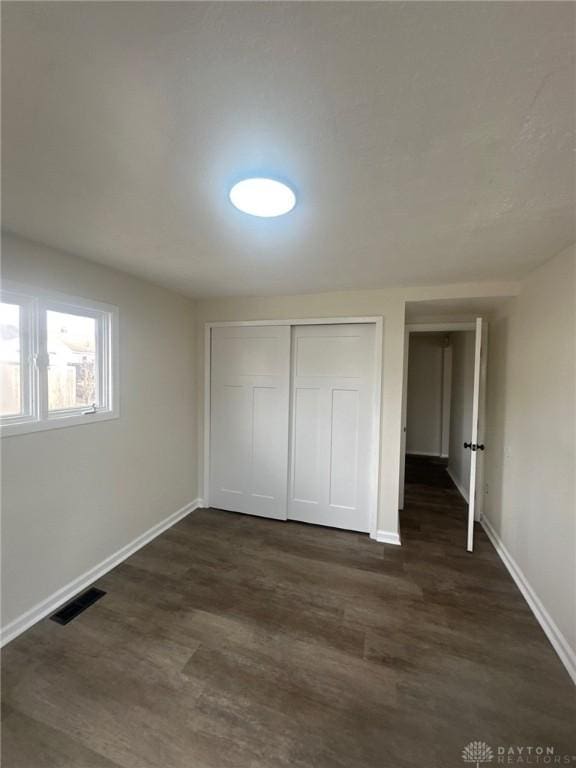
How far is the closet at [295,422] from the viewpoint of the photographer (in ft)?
9.60

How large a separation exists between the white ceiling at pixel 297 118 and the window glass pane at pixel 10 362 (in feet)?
1.60

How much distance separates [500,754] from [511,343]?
253 centimetres

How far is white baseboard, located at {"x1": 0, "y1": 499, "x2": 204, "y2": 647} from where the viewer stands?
1.75 meters

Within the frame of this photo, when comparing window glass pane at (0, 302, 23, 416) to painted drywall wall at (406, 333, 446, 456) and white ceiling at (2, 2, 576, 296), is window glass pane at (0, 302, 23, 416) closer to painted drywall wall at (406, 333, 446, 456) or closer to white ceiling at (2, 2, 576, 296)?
white ceiling at (2, 2, 576, 296)

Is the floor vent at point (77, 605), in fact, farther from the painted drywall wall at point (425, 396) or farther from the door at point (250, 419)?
the painted drywall wall at point (425, 396)

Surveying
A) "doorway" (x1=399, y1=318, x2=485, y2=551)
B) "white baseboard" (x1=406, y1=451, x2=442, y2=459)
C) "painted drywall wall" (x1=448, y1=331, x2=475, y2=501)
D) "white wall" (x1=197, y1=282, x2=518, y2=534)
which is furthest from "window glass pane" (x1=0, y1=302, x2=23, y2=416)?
→ "white baseboard" (x1=406, y1=451, x2=442, y2=459)

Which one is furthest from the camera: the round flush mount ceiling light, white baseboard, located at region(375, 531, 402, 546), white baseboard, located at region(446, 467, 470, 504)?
white baseboard, located at region(446, 467, 470, 504)

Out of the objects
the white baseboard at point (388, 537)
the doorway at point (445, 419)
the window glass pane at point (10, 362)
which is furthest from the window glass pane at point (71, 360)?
the doorway at point (445, 419)

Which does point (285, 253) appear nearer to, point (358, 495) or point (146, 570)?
point (358, 495)

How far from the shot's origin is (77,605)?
1980 mm

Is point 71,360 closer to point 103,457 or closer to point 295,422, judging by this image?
point 103,457

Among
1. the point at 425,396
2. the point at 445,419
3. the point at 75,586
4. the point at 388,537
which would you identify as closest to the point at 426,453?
the point at 445,419

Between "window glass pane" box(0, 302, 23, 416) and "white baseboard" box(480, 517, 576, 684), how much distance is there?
3.33 m

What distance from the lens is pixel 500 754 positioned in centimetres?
124
